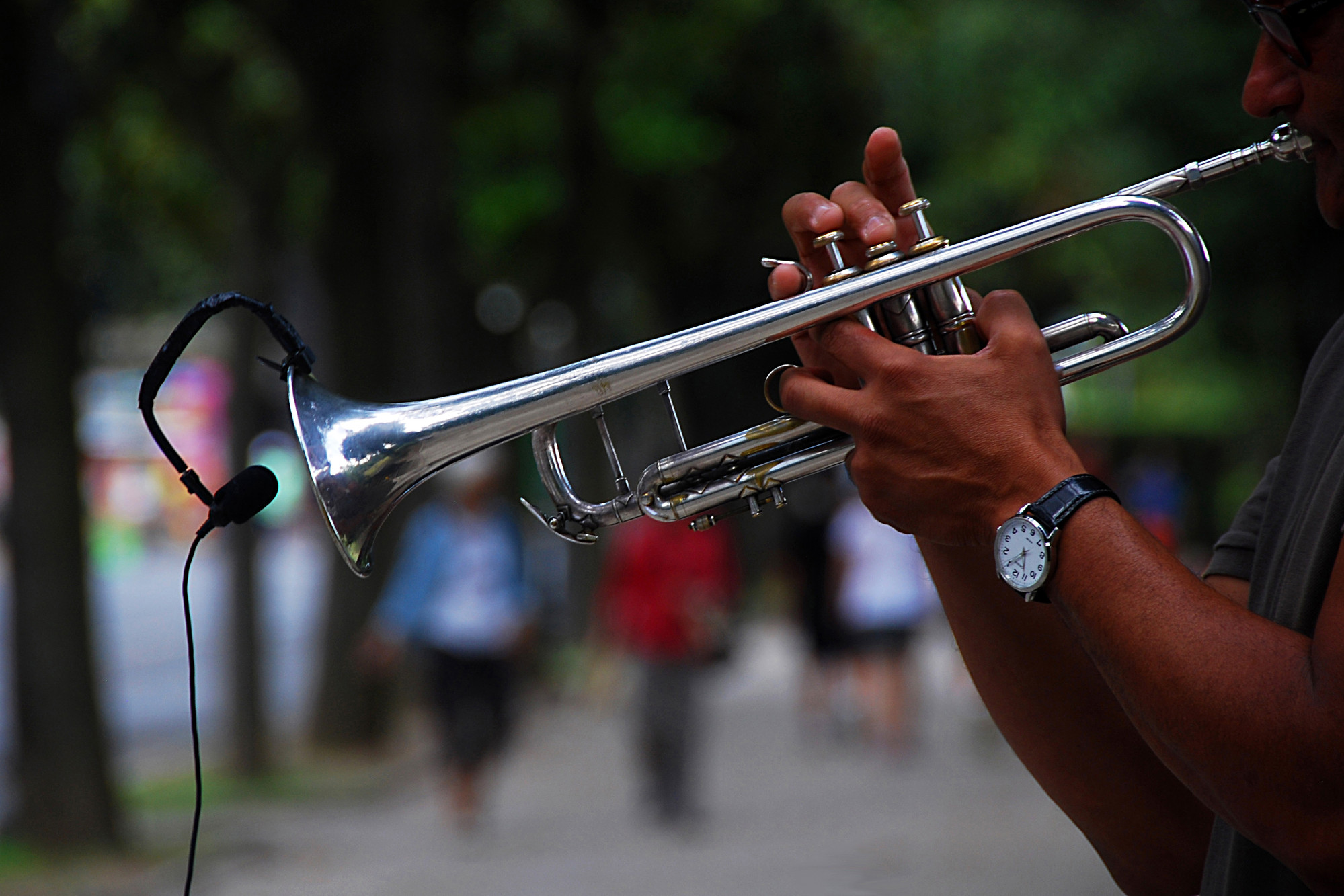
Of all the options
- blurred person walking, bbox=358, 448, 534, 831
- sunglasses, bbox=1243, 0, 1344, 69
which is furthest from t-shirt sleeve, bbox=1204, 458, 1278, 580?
blurred person walking, bbox=358, 448, 534, 831

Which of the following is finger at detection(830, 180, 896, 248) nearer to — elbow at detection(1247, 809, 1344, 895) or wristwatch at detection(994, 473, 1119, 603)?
wristwatch at detection(994, 473, 1119, 603)

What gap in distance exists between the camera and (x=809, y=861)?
5.86 meters

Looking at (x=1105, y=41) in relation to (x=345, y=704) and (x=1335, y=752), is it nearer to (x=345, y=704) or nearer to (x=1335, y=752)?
(x=345, y=704)

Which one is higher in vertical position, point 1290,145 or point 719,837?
point 1290,145

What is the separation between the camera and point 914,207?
1.63 metres

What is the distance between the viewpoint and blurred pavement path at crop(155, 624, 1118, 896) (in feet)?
18.5

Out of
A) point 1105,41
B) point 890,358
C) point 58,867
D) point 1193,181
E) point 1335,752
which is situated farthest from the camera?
point 1105,41

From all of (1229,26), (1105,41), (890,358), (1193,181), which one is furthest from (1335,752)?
(1105,41)

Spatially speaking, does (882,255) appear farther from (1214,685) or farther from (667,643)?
(667,643)

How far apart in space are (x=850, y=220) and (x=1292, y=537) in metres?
0.60

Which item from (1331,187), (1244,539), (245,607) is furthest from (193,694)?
(245,607)

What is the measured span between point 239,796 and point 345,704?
3.85 ft

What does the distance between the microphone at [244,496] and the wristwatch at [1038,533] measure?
830mm

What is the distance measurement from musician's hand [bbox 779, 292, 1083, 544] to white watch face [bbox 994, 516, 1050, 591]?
19mm
